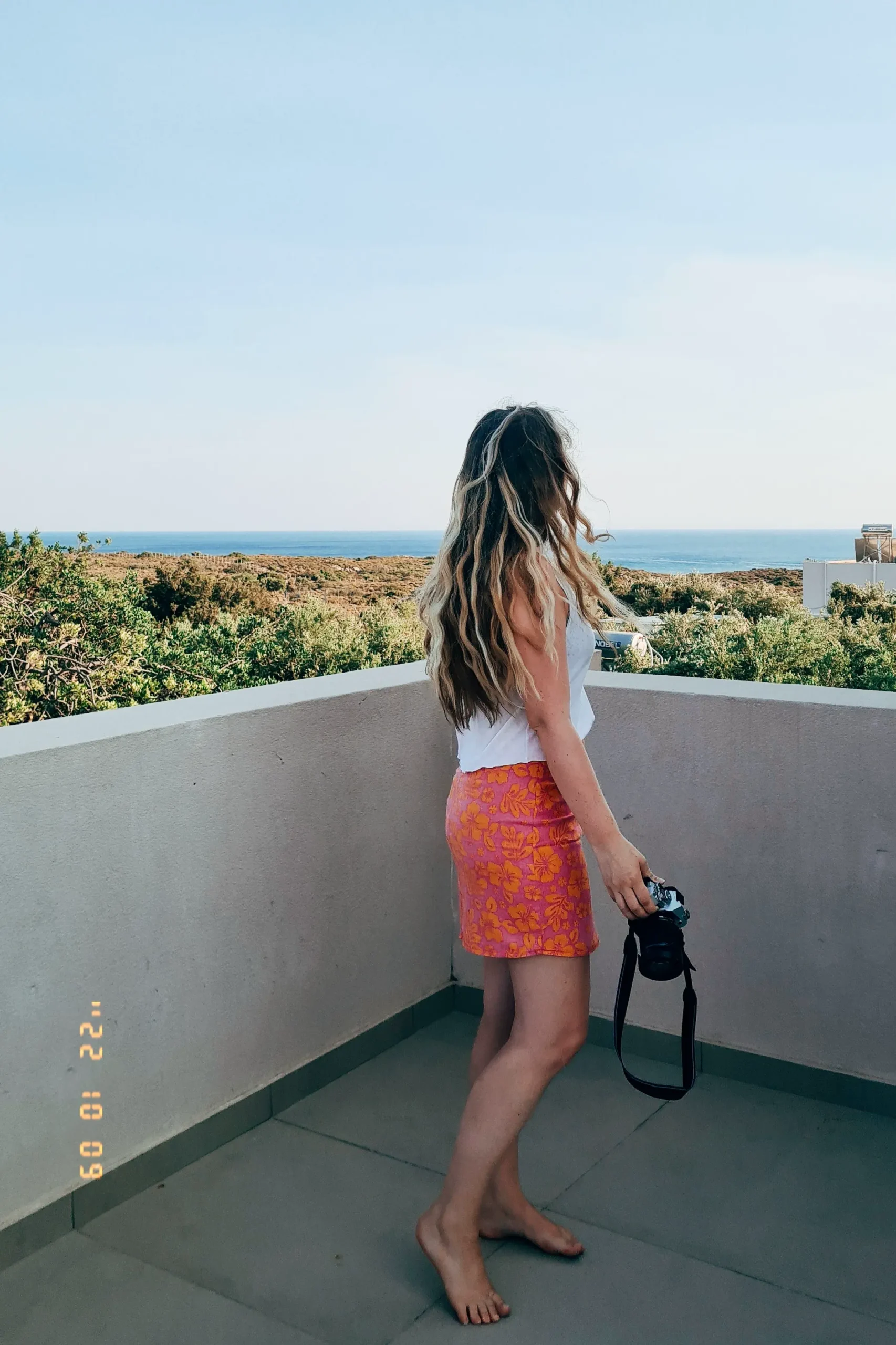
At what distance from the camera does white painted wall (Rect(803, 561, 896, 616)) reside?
36812 mm

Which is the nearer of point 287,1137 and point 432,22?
point 287,1137

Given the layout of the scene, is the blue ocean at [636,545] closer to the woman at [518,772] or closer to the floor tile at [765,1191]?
the floor tile at [765,1191]

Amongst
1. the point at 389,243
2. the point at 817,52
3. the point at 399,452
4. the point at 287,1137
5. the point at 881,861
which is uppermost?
the point at 817,52

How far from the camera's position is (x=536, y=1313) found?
184 cm

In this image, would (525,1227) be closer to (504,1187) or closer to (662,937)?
(504,1187)

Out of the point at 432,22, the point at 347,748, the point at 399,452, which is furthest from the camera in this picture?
the point at 399,452

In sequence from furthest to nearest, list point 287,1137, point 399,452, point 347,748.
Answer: point 399,452 < point 347,748 < point 287,1137

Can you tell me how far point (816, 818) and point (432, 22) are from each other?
3343cm

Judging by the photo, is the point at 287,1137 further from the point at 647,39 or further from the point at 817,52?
the point at 817,52

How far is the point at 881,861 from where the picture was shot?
2463 mm

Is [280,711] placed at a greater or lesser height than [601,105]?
lesser

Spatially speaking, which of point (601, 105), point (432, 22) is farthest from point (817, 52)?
point (432, 22)

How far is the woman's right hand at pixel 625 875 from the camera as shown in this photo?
1699mm

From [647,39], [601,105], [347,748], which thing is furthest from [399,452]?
[347,748]
